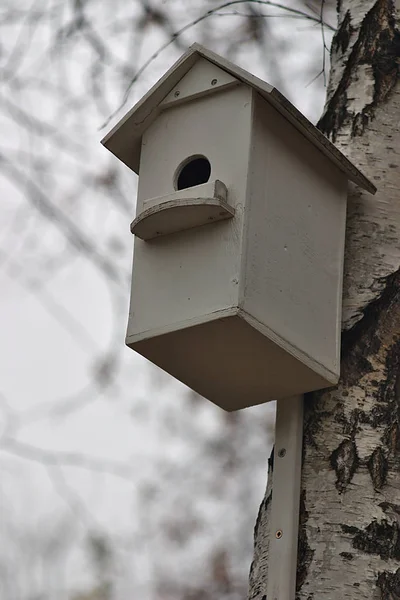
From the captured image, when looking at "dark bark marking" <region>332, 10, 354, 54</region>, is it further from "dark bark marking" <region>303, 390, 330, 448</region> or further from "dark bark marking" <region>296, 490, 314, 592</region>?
"dark bark marking" <region>296, 490, 314, 592</region>

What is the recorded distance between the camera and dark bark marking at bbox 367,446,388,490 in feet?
5.94

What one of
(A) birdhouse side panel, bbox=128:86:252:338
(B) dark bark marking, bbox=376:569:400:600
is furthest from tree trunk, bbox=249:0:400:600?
(A) birdhouse side panel, bbox=128:86:252:338

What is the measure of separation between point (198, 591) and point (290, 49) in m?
2.34

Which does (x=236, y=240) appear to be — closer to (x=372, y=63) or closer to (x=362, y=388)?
(x=362, y=388)

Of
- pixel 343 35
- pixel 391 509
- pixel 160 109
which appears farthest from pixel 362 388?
pixel 343 35

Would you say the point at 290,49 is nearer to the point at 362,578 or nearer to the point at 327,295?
the point at 327,295

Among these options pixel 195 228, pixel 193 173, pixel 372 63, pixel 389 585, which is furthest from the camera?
pixel 372 63

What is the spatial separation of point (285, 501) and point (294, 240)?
1.50 ft

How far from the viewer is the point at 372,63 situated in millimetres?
2232

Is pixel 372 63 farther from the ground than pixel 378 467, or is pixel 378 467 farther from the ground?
pixel 372 63

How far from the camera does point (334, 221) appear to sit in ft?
6.86

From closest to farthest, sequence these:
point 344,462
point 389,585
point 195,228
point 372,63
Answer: point 389,585
point 344,462
point 195,228
point 372,63

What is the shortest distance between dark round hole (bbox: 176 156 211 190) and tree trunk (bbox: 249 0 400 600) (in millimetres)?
266

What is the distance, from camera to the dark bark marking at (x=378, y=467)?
5.94 feet
